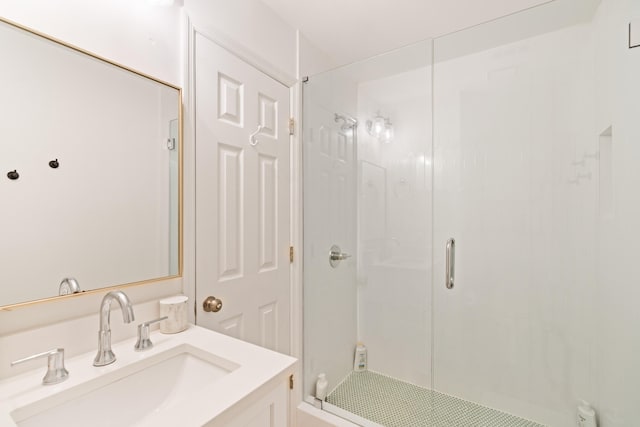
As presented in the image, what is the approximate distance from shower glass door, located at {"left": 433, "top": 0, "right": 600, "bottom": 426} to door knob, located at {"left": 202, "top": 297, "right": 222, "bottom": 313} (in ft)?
4.10

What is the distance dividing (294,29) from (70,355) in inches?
71.4

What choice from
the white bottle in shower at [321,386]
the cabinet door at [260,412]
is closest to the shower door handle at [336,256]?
the white bottle in shower at [321,386]

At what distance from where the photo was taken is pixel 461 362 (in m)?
1.78

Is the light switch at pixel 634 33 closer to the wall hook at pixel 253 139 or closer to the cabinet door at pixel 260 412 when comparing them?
the wall hook at pixel 253 139

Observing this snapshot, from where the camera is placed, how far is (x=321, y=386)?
1747mm

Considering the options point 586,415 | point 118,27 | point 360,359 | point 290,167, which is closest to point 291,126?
point 290,167

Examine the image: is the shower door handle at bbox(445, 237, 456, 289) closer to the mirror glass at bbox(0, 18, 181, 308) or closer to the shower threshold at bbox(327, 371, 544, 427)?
the shower threshold at bbox(327, 371, 544, 427)

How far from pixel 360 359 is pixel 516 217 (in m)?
1.26

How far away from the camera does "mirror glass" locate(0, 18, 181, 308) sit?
0.77 m

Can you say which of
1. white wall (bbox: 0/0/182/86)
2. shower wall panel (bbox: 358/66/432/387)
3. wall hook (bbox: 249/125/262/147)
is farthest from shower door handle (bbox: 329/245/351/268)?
white wall (bbox: 0/0/182/86)

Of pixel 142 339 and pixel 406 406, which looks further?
pixel 406 406

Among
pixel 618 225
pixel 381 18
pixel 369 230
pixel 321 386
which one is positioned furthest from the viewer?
pixel 369 230

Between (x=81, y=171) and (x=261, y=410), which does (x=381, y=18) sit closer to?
(x=81, y=171)

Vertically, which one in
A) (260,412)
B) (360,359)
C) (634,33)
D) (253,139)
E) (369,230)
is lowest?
(360,359)
